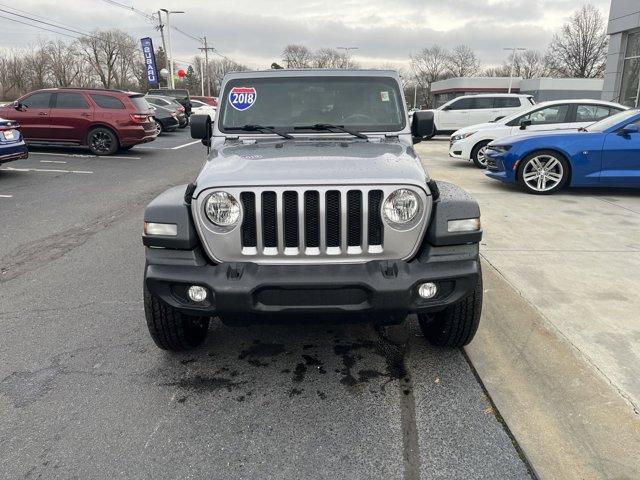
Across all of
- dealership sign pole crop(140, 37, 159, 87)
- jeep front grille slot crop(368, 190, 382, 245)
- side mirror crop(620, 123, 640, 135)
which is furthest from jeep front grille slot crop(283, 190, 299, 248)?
dealership sign pole crop(140, 37, 159, 87)

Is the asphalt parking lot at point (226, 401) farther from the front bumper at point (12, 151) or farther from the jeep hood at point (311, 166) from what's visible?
the front bumper at point (12, 151)

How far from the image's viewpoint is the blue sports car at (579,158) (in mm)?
7863

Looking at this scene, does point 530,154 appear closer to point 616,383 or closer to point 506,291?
point 506,291

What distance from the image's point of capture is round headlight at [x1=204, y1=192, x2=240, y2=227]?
2.76m

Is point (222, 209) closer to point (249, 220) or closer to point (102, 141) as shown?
point (249, 220)

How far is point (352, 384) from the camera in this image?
3039 mm

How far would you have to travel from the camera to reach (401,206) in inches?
110

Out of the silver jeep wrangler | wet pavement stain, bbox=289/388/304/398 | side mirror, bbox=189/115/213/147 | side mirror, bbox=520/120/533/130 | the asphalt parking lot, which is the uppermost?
side mirror, bbox=189/115/213/147

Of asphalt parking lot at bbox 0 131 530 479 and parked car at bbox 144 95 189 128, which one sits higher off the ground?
parked car at bbox 144 95 189 128

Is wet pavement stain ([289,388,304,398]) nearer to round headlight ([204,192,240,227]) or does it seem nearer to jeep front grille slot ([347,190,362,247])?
jeep front grille slot ([347,190,362,247])

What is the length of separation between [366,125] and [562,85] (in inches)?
2108

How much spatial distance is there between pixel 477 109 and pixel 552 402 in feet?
59.8

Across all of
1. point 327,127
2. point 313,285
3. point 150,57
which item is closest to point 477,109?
point 327,127

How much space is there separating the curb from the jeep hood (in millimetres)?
1297
